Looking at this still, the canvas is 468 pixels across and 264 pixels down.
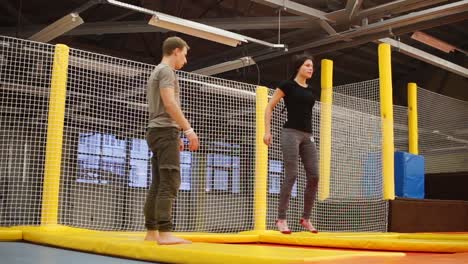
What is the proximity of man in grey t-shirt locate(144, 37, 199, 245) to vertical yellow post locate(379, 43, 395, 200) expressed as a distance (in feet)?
11.9

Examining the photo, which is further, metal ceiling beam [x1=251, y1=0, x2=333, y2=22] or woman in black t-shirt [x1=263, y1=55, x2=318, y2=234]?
metal ceiling beam [x1=251, y1=0, x2=333, y2=22]

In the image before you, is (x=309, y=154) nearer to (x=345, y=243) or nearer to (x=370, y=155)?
(x=345, y=243)

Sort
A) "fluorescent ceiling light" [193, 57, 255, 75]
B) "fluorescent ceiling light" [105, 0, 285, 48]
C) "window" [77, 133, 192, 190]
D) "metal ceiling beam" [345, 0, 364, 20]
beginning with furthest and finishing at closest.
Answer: "window" [77, 133, 192, 190] < "fluorescent ceiling light" [193, 57, 255, 75] < "metal ceiling beam" [345, 0, 364, 20] < "fluorescent ceiling light" [105, 0, 285, 48]

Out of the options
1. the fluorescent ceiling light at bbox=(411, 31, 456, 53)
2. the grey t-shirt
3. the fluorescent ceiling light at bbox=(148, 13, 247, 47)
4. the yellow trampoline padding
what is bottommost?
the yellow trampoline padding

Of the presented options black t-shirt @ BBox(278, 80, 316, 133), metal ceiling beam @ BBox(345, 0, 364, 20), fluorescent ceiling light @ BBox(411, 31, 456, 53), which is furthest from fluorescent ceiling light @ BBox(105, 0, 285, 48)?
fluorescent ceiling light @ BBox(411, 31, 456, 53)

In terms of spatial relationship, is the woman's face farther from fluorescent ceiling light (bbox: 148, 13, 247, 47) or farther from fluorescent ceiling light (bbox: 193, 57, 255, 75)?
fluorescent ceiling light (bbox: 193, 57, 255, 75)

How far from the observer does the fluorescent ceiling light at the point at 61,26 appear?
5914 millimetres

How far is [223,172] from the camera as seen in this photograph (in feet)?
29.5

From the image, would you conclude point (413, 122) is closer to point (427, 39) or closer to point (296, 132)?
point (427, 39)

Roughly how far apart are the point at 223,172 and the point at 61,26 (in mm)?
3834

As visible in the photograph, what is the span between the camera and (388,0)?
8.56 meters

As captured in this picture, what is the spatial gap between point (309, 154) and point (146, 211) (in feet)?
5.11

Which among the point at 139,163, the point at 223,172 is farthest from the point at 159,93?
the point at 139,163

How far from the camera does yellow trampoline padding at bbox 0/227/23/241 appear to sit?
383cm
